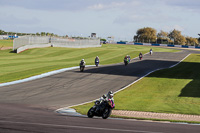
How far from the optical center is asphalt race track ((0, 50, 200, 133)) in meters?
12.8

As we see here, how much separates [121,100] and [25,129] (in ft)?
40.3

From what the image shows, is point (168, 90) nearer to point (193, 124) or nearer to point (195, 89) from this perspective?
point (195, 89)

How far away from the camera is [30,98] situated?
23.4m

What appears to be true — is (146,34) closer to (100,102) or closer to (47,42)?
(47,42)

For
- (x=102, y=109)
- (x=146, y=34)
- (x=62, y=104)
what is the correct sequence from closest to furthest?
1. (x=102, y=109)
2. (x=62, y=104)
3. (x=146, y=34)

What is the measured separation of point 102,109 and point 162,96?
9.50 m

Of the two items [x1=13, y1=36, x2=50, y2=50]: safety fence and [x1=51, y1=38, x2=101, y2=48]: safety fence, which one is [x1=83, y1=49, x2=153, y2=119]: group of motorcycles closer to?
[x1=13, y1=36, x2=50, y2=50]: safety fence

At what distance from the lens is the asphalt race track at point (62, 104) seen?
12.8 metres

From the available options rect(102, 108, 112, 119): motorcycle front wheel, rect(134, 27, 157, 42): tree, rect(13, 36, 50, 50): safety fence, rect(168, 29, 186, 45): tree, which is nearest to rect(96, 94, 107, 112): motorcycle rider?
rect(102, 108, 112, 119): motorcycle front wheel

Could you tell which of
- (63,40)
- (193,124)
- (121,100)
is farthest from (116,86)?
(63,40)

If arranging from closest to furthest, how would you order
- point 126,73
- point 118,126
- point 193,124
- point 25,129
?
point 25,129 → point 118,126 → point 193,124 → point 126,73

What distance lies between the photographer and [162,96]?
25.1 m

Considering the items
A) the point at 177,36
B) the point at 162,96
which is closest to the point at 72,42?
the point at 162,96

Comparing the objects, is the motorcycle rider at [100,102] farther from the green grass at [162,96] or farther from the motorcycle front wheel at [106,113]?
the green grass at [162,96]
